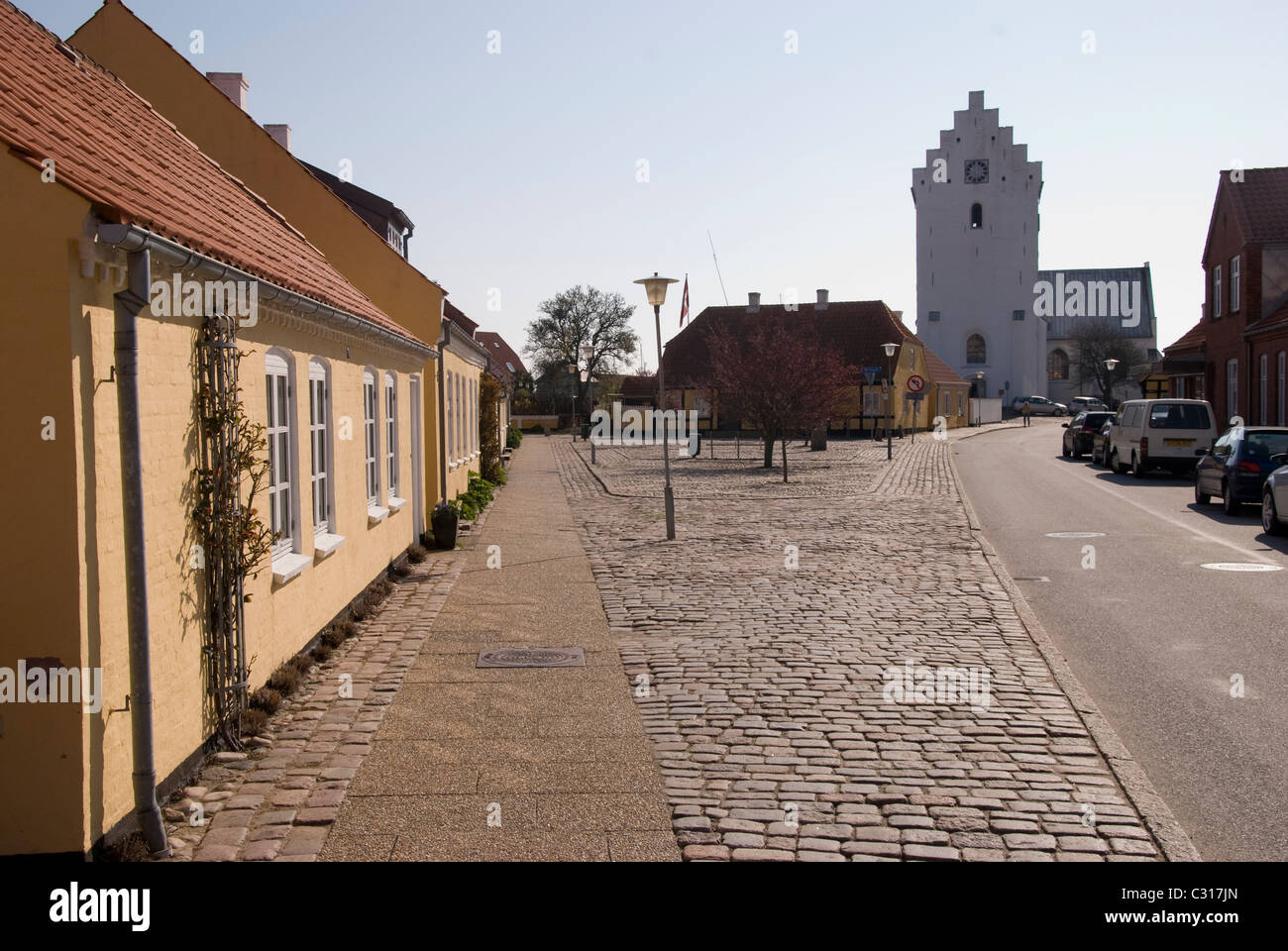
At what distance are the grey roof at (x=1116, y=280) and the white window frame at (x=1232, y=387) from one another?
6623cm

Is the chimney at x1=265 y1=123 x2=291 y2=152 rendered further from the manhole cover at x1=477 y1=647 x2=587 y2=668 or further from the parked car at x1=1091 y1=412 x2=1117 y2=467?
the parked car at x1=1091 y1=412 x2=1117 y2=467

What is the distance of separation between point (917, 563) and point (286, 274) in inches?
317

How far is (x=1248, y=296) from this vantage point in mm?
34812

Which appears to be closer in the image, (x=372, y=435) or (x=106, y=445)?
(x=106, y=445)

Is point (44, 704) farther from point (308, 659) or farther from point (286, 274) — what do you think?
point (286, 274)

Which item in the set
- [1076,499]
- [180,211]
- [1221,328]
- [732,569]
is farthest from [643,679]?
[1221,328]

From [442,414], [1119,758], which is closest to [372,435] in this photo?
[442,414]

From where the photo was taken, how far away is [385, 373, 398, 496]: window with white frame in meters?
13.4

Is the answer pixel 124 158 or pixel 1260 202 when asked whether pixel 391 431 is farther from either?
pixel 1260 202

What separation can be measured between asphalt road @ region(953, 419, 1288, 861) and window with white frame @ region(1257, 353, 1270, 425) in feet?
45.4

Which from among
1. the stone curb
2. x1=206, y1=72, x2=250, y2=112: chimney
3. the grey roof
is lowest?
the stone curb

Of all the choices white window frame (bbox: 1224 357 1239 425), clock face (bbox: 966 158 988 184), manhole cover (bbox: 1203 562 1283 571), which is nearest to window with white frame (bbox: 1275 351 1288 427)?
white window frame (bbox: 1224 357 1239 425)

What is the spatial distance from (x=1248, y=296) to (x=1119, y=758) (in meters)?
33.0

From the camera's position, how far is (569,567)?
44.7 feet
